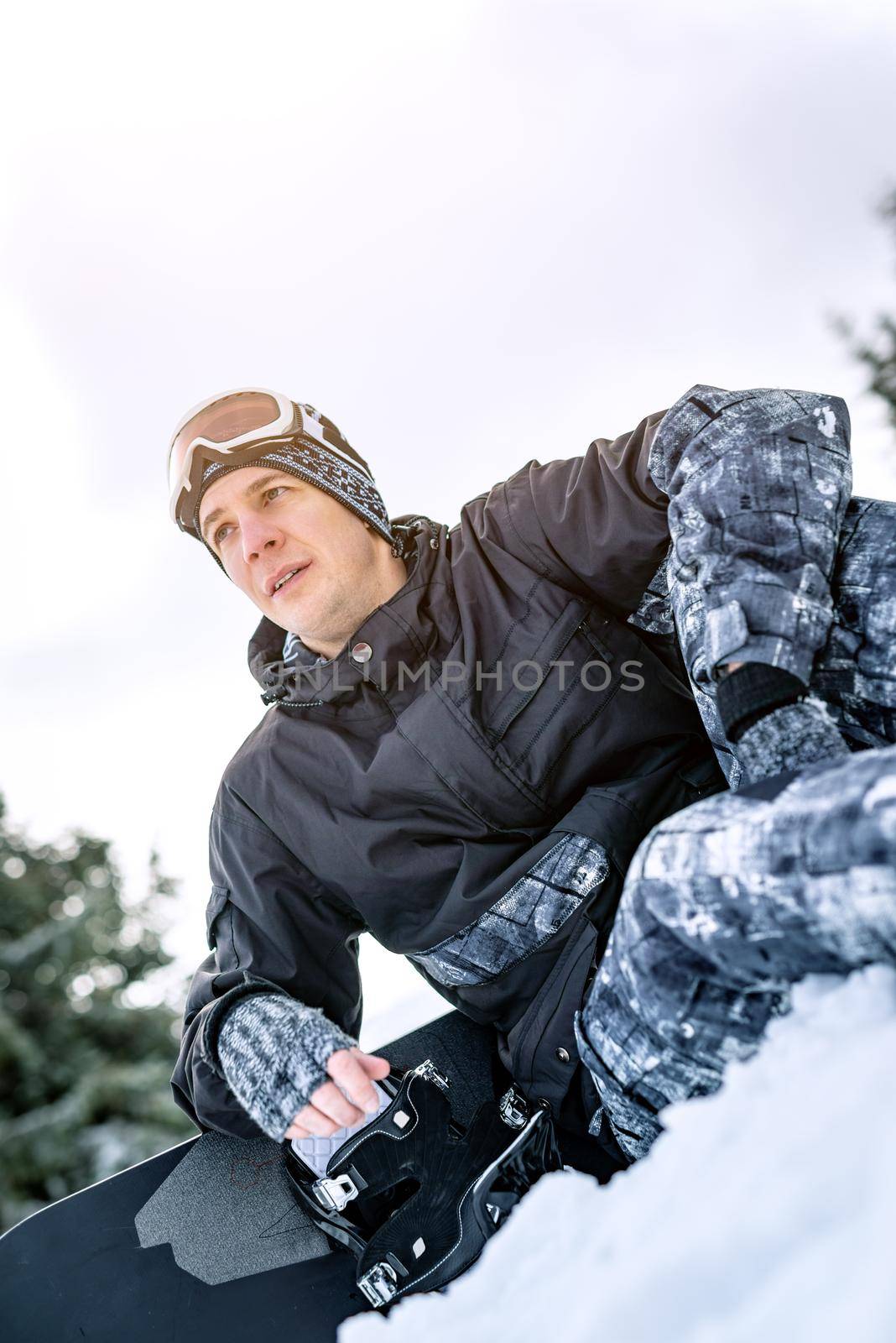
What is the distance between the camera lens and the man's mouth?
2230 mm

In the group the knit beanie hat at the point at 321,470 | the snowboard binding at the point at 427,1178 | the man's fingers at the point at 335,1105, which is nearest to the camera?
the man's fingers at the point at 335,1105

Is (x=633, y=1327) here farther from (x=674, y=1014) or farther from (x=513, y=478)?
(x=513, y=478)

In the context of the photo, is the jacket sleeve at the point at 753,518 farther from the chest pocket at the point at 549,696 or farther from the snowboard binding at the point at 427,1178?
the snowboard binding at the point at 427,1178

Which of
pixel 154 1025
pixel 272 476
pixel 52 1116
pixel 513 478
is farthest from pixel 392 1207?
pixel 154 1025

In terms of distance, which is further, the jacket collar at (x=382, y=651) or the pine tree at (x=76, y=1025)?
the pine tree at (x=76, y=1025)

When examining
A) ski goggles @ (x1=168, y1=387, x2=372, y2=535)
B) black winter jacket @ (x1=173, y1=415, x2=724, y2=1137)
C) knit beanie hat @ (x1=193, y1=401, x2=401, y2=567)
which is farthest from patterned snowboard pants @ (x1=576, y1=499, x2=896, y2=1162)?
Result: ski goggles @ (x1=168, y1=387, x2=372, y2=535)

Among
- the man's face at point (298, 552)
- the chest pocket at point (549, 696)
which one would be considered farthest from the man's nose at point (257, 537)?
the chest pocket at point (549, 696)

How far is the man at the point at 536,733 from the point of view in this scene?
4.20 ft

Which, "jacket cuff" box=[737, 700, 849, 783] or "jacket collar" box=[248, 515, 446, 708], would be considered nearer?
"jacket cuff" box=[737, 700, 849, 783]

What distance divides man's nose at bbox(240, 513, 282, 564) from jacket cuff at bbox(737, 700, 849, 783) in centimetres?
136

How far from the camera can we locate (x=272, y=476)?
2.37 meters

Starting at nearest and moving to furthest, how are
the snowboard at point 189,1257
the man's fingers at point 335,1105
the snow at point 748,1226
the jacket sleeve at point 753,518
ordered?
1. the snow at point 748,1226
2. the jacket sleeve at point 753,518
3. the man's fingers at point 335,1105
4. the snowboard at point 189,1257

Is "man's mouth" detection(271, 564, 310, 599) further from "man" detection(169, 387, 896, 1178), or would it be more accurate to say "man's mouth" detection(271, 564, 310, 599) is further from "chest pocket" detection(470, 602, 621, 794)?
"chest pocket" detection(470, 602, 621, 794)

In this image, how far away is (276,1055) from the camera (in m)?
1.61
